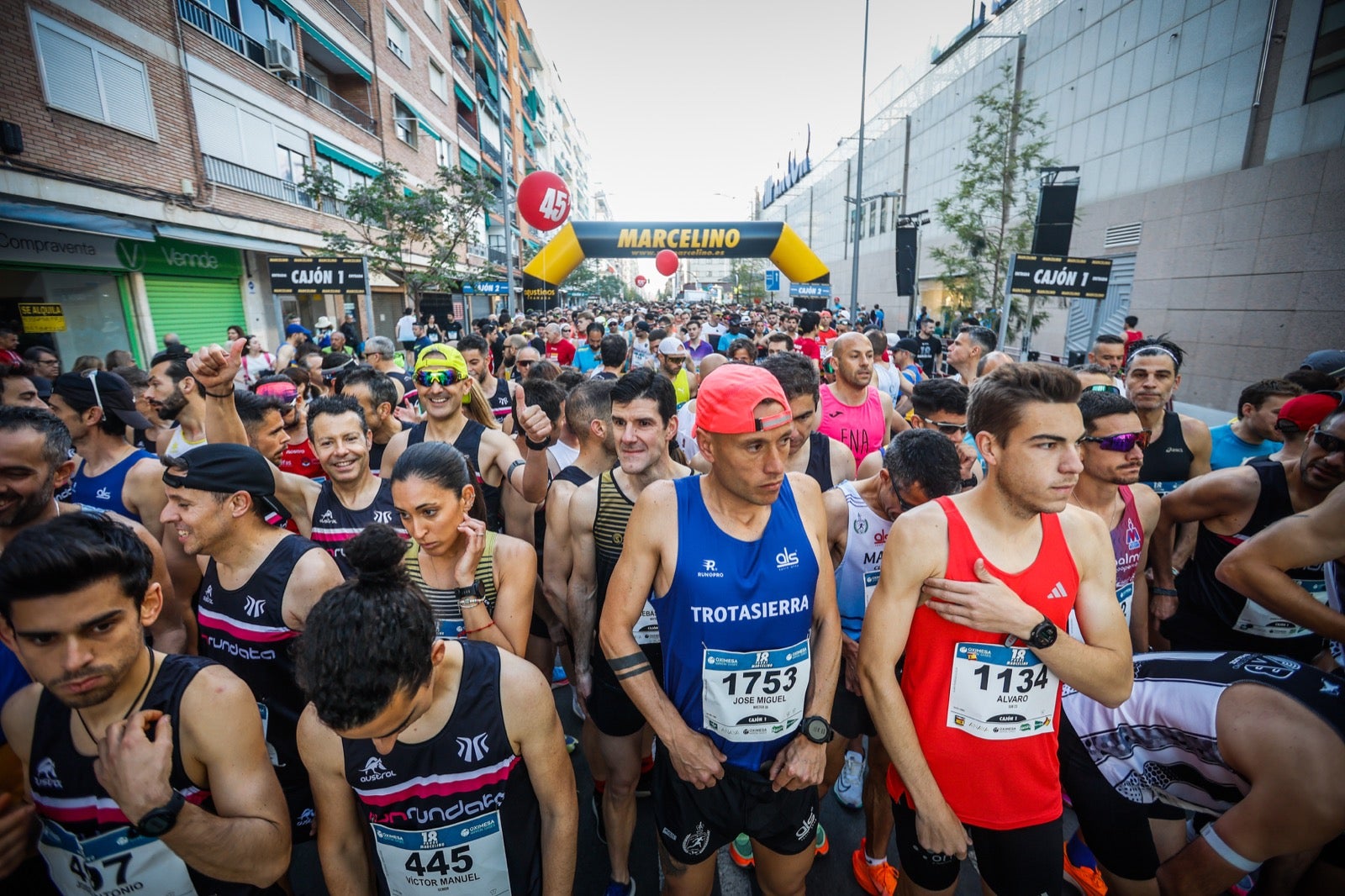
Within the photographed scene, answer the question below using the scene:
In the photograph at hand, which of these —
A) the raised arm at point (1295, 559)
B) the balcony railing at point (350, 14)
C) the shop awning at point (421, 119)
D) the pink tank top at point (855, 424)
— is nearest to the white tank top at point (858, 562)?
the raised arm at point (1295, 559)

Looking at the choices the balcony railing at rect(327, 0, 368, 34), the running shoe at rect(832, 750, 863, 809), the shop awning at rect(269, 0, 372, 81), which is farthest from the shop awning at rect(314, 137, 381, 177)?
the running shoe at rect(832, 750, 863, 809)

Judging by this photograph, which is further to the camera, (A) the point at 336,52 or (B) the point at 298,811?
(A) the point at 336,52

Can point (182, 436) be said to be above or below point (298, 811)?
above

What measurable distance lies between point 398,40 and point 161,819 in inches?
1146

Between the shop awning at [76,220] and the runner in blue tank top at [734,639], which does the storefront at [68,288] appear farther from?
the runner in blue tank top at [734,639]

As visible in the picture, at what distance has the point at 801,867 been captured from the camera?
2.22 m

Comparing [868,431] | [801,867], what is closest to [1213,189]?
[868,431]

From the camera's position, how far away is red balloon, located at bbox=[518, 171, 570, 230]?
11.6m

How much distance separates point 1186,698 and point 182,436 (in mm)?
6226

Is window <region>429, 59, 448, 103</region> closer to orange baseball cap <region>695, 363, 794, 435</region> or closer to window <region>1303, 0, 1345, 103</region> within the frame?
window <region>1303, 0, 1345, 103</region>

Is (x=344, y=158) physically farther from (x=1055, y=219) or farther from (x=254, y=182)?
(x=1055, y=219)

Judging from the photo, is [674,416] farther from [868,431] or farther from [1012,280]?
[1012,280]

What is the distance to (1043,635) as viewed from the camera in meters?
1.83

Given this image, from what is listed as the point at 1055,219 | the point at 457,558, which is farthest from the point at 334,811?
the point at 1055,219
